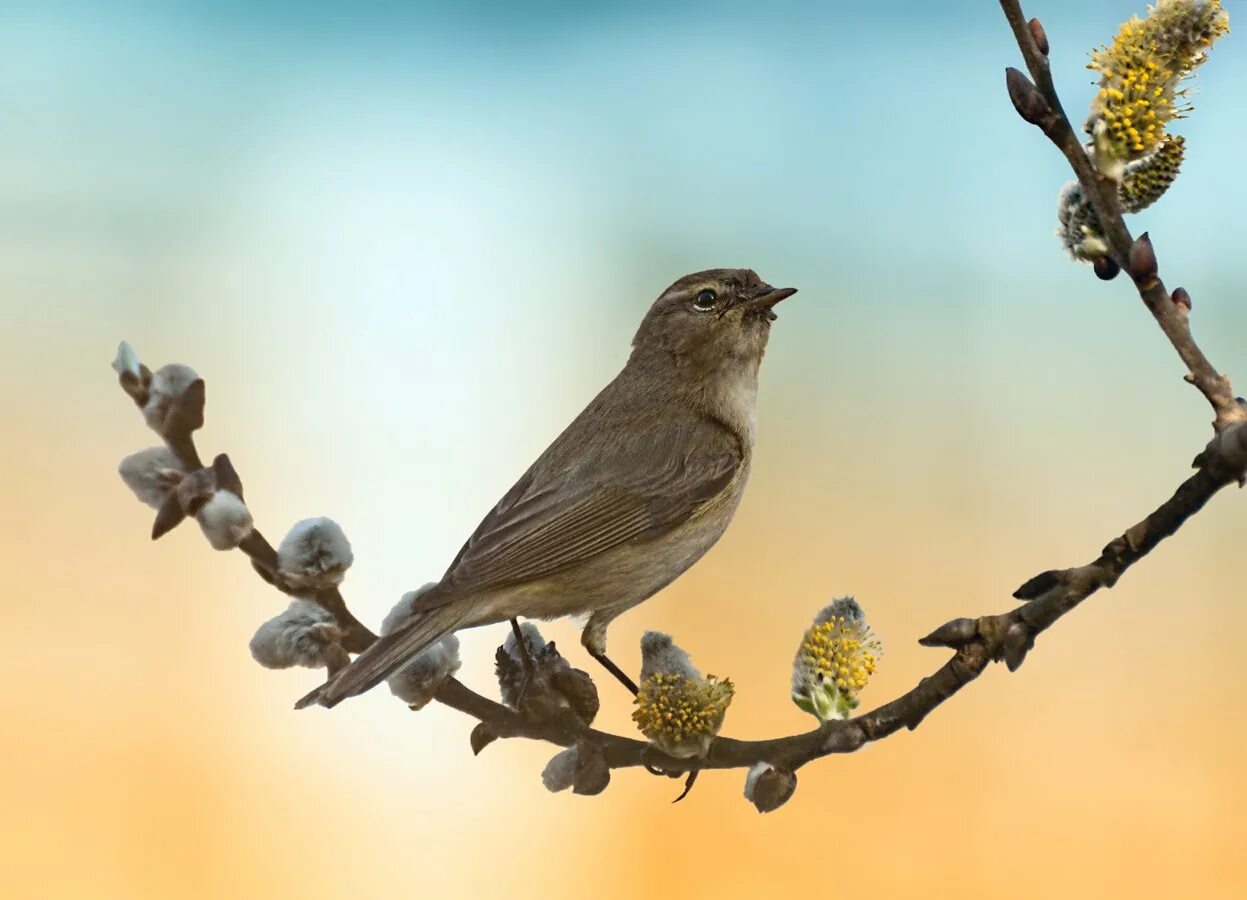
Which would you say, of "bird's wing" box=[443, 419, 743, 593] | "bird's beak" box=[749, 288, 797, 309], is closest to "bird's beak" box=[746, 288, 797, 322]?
"bird's beak" box=[749, 288, 797, 309]

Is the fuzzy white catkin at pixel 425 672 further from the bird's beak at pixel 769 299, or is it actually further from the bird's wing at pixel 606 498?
the bird's beak at pixel 769 299

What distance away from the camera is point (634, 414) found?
Answer: 62.7 inches

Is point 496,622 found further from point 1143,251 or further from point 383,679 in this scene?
point 1143,251

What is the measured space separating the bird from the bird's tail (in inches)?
8.5

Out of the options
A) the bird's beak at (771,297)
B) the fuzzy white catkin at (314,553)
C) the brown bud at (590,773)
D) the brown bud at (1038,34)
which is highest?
the bird's beak at (771,297)

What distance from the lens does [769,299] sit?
1451mm

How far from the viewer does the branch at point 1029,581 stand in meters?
0.75

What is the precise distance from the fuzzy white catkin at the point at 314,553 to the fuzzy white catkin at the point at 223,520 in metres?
0.03

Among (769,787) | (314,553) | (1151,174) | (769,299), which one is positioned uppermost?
(769,299)

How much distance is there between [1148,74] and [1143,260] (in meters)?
0.12

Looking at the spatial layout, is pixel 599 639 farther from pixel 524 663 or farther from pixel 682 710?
pixel 682 710

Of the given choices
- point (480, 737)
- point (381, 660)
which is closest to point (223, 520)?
point (381, 660)

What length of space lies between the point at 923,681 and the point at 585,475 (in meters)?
0.71

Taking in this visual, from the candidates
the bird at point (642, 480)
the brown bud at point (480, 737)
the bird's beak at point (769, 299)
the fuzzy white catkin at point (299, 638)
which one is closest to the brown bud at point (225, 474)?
the fuzzy white catkin at point (299, 638)
